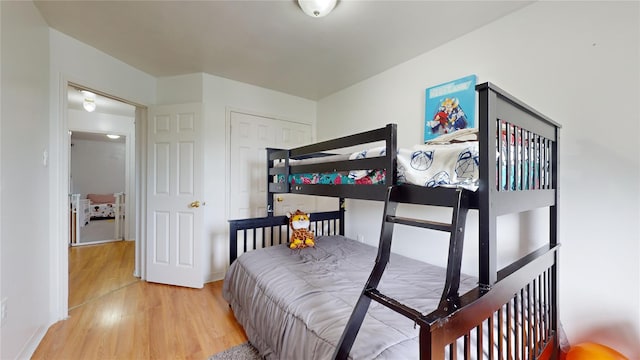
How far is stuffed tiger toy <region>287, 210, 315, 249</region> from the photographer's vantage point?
2.36 meters

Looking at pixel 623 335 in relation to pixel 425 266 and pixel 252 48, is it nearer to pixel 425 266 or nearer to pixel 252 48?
pixel 425 266

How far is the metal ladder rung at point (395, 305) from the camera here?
0.76 m

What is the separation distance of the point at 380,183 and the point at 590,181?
1242 mm

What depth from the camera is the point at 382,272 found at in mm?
982

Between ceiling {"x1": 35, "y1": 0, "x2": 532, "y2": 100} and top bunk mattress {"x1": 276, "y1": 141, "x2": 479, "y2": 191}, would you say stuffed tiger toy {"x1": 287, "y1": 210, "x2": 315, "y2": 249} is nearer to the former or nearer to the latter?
top bunk mattress {"x1": 276, "y1": 141, "x2": 479, "y2": 191}

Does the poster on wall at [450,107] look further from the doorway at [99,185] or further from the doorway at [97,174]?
the doorway at [97,174]

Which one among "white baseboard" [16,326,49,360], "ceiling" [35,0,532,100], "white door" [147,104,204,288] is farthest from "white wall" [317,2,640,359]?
"white baseboard" [16,326,49,360]

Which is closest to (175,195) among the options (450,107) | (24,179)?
(24,179)

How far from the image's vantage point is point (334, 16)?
1.83 metres

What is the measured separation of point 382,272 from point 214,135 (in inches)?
103

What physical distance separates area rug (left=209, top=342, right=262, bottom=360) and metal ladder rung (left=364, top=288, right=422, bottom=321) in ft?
3.76

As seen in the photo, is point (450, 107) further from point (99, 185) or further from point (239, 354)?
point (99, 185)

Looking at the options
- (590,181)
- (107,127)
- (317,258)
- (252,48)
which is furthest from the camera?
(107,127)

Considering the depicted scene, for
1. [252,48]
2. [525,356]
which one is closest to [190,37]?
[252,48]
